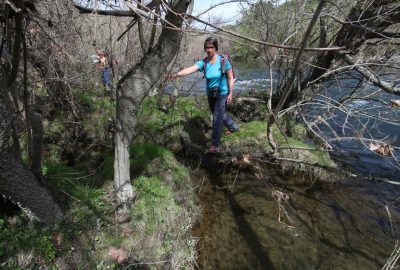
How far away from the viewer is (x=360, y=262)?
13.6 ft

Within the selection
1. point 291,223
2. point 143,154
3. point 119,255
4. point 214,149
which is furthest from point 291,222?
point 119,255

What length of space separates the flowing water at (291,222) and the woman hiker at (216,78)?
984mm

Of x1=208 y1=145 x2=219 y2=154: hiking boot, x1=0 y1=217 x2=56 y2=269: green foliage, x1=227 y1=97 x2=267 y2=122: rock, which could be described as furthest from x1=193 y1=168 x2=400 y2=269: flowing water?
x1=227 y1=97 x2=267 y2=122: rock

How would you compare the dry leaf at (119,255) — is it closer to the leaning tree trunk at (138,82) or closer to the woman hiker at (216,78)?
the leaning tree trunk at (138,82)

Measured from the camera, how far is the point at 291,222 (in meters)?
4.87

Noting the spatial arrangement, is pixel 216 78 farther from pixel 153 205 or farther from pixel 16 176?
pixel 16 176

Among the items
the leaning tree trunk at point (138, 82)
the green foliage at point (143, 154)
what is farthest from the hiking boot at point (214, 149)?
the leaning tree trunk at point (138, 82)

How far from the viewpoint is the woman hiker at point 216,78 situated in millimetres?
5297

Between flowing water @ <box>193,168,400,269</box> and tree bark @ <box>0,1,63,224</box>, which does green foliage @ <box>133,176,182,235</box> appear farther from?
tree bark @ <box>0,1,63,224</box>

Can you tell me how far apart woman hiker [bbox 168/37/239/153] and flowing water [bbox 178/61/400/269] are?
984 mm

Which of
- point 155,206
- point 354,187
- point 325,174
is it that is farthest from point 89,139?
point 354,187

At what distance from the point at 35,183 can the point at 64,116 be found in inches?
141

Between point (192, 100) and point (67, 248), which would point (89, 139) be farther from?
point (67, 248)

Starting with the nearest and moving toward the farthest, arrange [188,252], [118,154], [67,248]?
[67,248] < [118,154] < [188,252]
